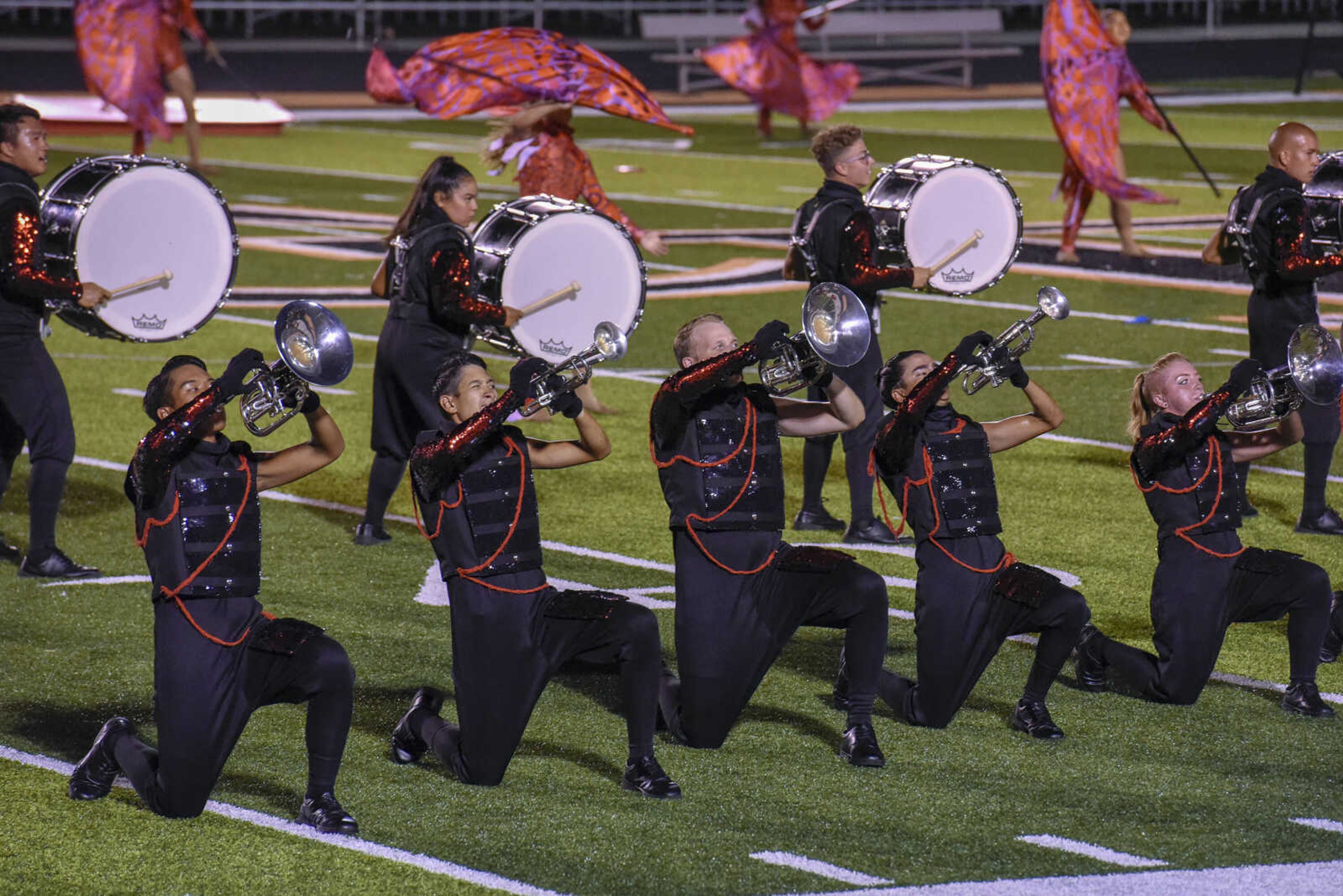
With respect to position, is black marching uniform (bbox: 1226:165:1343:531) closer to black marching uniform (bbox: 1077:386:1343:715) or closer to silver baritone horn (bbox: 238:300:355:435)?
black marching uniform (bbox: 1077:386:1343:715)

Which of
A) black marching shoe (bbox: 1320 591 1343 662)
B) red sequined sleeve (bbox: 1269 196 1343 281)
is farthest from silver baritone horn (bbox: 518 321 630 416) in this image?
red sequined sleeve (bbox: 1269 196 1343 281)

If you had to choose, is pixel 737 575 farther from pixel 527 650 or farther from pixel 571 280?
pixel 571 280

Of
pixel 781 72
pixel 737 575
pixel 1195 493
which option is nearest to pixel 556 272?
pixel 737 575

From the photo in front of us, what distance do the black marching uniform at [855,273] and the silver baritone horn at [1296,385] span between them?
2.45 m

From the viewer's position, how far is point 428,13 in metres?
38.9

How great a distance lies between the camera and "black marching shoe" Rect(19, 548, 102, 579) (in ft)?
29.2

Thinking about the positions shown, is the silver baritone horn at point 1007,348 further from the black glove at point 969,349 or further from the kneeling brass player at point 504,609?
the kneeling brass player at point 504,609

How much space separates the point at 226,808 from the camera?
625 centimetres

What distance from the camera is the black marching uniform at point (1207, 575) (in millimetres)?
7043

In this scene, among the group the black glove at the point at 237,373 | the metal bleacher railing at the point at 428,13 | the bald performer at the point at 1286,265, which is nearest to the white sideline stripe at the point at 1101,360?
the bald performer at the point at 1286,265

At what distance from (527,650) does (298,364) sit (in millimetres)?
1031

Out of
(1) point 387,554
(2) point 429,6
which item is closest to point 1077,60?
(1) point 387,554

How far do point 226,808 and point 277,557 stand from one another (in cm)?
314

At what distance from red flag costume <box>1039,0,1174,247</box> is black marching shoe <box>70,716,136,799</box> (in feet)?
38.1
